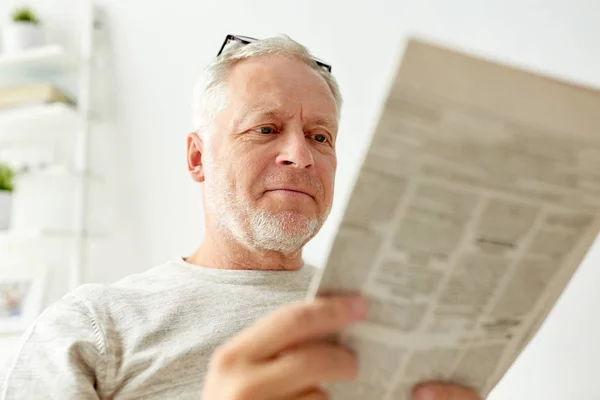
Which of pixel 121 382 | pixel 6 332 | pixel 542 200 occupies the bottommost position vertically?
pixel 6 332

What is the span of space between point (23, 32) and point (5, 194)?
0.55 m

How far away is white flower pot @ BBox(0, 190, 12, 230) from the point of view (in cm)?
180

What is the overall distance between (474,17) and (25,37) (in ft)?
4.77

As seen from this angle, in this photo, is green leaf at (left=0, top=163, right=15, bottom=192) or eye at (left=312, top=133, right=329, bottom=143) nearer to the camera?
eye at (left=312, top=133, right=329, bottom=143)

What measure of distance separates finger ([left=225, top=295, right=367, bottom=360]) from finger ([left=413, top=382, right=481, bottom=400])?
0.14 metres

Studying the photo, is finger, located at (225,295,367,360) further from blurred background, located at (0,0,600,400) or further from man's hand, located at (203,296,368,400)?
blurred background, located at (0,0,600,400)

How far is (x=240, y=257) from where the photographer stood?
1.10 meters

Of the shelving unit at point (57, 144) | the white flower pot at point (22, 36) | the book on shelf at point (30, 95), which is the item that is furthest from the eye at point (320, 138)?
the white flower pot at point (22, 36)

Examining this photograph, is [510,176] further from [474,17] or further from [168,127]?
[168,127]

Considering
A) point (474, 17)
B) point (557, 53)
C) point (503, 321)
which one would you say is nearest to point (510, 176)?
point (503, 321)

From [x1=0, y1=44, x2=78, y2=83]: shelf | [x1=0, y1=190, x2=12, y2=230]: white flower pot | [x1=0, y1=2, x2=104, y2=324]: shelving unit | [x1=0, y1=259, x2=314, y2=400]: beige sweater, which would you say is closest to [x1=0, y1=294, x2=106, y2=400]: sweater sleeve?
[x1=0, y1=259, x2=314, y2=400]: beige sweater

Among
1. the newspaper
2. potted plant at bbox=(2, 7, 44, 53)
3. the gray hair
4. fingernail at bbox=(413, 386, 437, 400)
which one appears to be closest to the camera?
the newspaper

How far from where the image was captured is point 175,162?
68.9 inches

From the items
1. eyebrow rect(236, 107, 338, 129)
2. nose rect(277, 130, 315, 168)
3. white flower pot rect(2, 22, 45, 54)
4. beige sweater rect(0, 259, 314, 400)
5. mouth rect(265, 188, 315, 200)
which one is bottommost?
beige sweater rect(0, 259, 314, 400)
